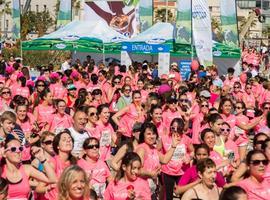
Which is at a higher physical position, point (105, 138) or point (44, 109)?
point (44, 109)

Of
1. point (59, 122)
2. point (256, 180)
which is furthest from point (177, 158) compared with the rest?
point (256, 180)

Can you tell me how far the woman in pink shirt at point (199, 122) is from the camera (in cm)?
1123

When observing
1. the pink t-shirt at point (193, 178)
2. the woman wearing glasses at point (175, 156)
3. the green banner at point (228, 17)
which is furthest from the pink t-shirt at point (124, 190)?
the green banner at point (228, 17)

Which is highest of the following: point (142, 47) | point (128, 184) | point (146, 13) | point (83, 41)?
point (146, 13)

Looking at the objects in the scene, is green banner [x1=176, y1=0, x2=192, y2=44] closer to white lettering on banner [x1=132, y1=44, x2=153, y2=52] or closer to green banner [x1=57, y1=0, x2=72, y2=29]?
white lettering on banner [x1=132, y1=44, x2=153, y2=52]

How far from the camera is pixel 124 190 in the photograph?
7.52 meters

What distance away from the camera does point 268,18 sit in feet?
406

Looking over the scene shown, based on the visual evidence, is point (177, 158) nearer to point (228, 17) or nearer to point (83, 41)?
point (228, 17)

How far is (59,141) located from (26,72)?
1056cm

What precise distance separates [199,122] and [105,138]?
6.23 ft

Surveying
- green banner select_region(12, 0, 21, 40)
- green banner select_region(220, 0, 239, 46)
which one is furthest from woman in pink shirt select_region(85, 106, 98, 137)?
green banner select_region(12, 0, 21, 40)

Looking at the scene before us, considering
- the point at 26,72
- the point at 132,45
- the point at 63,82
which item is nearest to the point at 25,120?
the point at 63,82

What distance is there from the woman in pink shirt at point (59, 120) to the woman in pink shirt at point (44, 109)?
539mm

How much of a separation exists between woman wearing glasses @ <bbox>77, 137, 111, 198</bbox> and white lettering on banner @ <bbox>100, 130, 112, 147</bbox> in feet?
6.15
